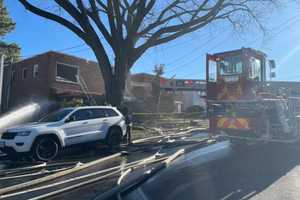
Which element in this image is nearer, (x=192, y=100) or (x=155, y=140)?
(x=155, y=140)

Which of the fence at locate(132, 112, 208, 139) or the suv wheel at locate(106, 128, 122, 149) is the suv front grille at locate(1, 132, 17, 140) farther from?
the fence at locate(132, 112, 208, 139)

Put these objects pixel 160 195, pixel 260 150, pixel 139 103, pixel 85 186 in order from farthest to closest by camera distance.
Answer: pixel 139 103, pixel 260 150, pixel 85 186, pixel 160 195

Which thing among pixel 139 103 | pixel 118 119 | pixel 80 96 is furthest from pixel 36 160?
pixel 139 103

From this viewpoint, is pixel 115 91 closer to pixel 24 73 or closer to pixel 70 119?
pixel 70 119

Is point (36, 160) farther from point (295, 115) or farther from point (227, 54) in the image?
point (295, 115)

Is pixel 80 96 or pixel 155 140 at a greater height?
pixel 80 96

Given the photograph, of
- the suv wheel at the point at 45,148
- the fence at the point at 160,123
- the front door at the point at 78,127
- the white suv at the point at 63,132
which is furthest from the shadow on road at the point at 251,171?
the fence at the point at 160,123

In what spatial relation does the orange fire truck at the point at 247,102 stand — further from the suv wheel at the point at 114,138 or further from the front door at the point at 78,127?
the front door at the point at 78,127

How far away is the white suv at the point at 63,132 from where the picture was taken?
34.6 ft

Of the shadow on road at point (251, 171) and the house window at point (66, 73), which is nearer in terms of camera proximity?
the shadow on road at point (251, 171)

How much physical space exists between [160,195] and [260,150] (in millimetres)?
6878

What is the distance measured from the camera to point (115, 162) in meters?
10.4

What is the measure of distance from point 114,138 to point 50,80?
1635cm

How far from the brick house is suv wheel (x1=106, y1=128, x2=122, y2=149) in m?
14.7
